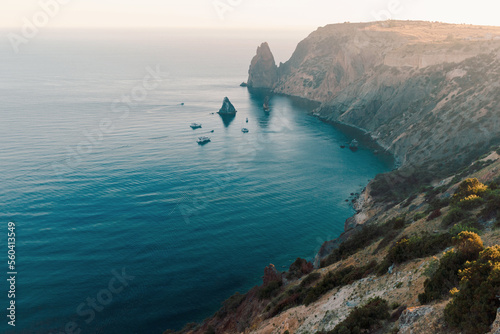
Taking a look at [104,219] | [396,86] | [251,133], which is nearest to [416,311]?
[104,219]

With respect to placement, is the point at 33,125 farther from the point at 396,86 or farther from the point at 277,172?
the point at 396,86

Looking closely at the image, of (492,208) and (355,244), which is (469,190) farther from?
(355,244)

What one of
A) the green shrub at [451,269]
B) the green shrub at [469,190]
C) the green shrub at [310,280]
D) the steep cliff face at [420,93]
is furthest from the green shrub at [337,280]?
the steep cliff face at [420,93]

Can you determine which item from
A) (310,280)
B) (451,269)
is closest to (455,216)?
(451,269)

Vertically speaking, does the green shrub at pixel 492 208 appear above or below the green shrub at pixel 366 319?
above

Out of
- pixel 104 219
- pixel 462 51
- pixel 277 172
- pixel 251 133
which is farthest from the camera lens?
pixel 251 133

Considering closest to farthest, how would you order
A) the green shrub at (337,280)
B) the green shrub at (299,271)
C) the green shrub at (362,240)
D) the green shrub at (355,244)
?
1. the green shrub at (337,280)
2. the green shrub at (362,240)
3. the green shrub at (355,244)
4. the green shrub at (299,271)

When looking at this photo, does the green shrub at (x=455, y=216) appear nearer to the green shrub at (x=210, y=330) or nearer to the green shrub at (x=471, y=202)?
the green shrub at (x=471, y=202)
